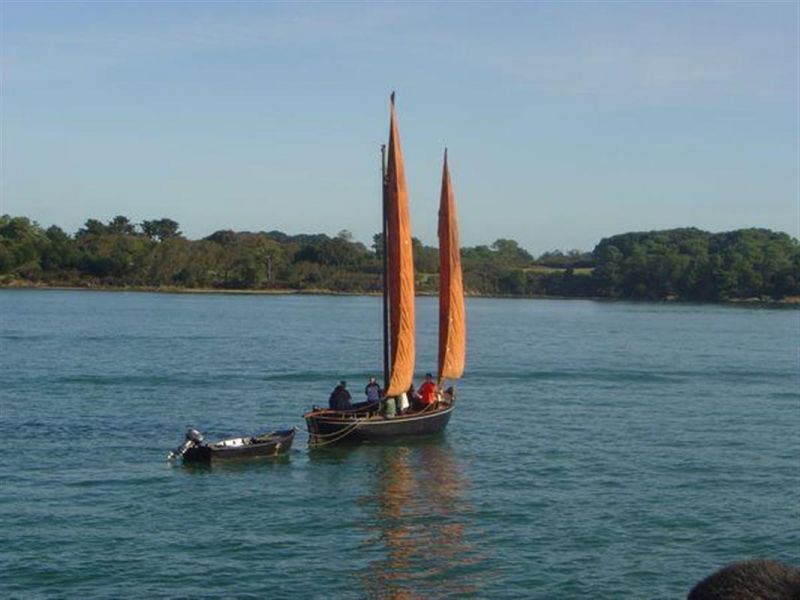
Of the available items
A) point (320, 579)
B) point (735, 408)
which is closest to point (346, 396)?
point (320, 579)

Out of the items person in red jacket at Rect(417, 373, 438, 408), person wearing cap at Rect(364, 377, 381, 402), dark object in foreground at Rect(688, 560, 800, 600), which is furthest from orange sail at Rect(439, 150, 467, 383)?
dark object in foreground at Rect(688, 560, 800, 600)

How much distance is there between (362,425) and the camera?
37531 millimetres

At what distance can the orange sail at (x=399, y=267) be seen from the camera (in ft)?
132

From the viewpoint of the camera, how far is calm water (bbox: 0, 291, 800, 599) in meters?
22.6

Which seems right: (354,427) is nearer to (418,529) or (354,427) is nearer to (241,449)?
(241,449)

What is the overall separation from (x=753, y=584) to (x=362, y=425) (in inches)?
1356

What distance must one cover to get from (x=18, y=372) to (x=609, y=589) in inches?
1820

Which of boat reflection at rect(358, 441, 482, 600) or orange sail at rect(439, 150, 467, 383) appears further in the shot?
orange sail at rect(439, 150, 467, 383)

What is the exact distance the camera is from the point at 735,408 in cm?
5219

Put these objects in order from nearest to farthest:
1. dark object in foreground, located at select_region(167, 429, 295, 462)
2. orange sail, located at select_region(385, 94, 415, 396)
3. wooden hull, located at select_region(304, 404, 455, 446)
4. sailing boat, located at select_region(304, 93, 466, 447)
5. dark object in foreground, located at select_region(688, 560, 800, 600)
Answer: dark object in foreground, located at select_region(688, 560, 800, 600) < dark object in foreground, located at select_region(167, 429, 295, 462) < wooden hull, located at select_region(304, 404, 455, 446) < sailing boat, located at select_region(304, 93, 466, 447) < orange sail, located at select_region(385, 94, 415, 396)

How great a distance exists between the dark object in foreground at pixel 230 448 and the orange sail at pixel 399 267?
19.2 feet

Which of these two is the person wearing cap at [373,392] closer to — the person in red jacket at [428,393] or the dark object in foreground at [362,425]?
the dark object in foreground at [362,425]

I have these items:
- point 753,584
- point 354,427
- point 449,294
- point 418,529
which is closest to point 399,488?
point 418,529

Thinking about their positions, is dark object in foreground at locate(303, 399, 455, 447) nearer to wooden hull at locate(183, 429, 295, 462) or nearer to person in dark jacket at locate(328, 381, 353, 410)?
person in dark jacket at locate(328, 381, 353, 410)
